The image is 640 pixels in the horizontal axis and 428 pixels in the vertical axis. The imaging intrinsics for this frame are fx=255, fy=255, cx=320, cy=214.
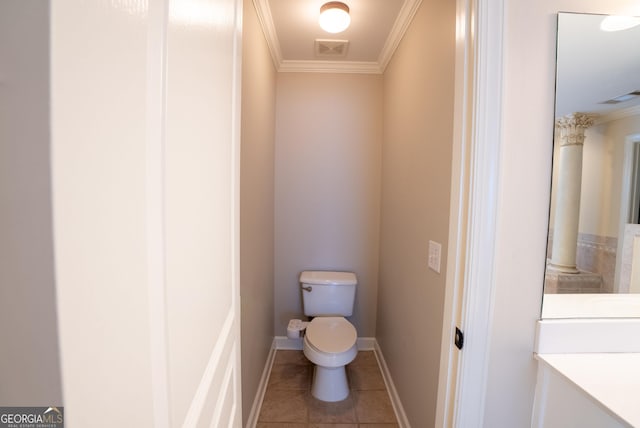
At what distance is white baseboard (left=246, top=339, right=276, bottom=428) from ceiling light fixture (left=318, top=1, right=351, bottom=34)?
7.50 ft

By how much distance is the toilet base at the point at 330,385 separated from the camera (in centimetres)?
172

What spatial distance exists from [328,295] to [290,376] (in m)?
0.66

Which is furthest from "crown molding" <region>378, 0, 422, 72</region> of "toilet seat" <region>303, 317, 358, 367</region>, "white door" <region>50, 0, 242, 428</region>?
"toilet seat" <region>303, 317, 358, 367</region>

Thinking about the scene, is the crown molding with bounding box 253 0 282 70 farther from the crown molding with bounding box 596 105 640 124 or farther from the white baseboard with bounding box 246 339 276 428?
the white baseboard with bounding box 246 339 276 428

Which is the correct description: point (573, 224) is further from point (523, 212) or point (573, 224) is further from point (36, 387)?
point (36, 387)

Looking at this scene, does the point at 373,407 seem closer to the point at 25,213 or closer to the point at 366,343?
the point at 366,343

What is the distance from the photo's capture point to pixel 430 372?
45.2 inches

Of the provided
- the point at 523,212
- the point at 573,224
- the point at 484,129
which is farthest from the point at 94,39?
the point at 573,224

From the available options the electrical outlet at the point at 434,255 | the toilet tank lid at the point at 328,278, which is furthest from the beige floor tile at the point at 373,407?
the electrical outlet at the point at 434,255

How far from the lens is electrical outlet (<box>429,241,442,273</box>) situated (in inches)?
43.0

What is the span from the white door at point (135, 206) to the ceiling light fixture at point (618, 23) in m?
1.23

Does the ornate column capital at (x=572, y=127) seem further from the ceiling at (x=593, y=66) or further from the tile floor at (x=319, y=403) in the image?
the tile floor at (x=319, y=403)

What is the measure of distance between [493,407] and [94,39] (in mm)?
1287

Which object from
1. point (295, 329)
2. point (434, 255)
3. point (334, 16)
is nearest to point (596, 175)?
point (434, 255)
